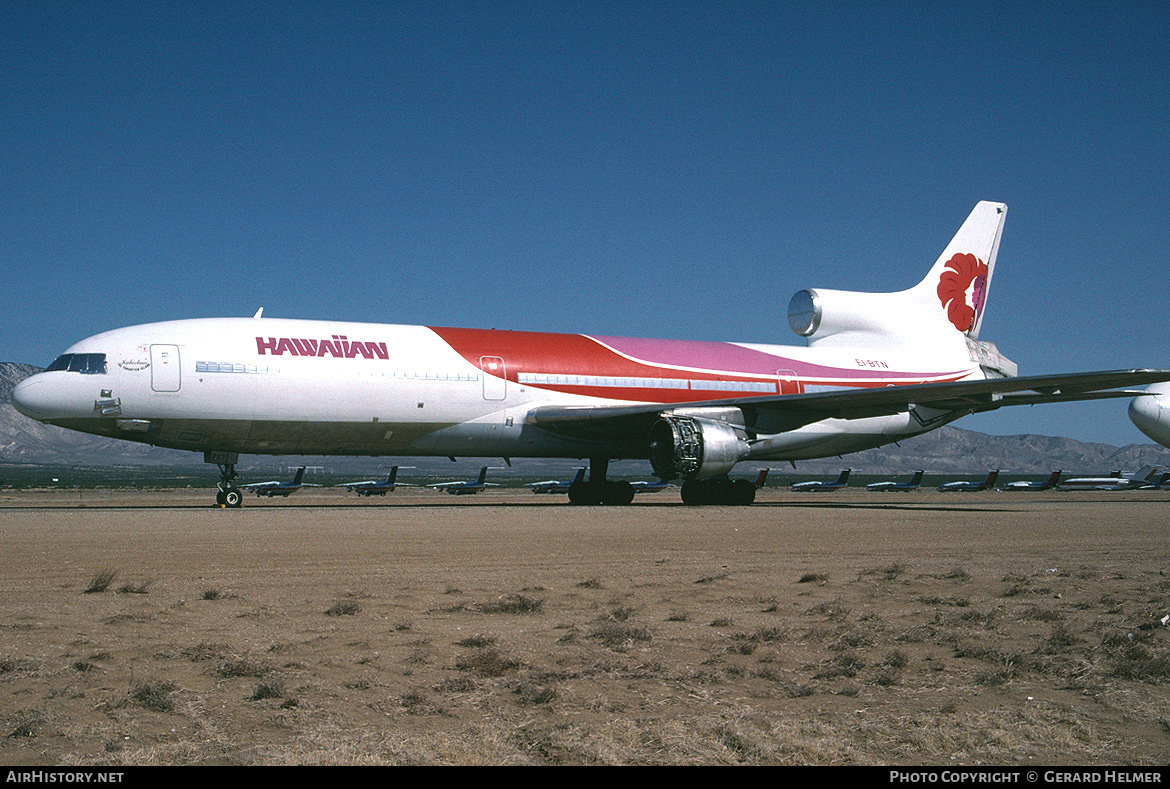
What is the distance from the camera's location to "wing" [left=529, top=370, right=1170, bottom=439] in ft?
80.2

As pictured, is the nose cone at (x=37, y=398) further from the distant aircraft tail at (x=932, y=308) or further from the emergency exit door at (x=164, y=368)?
the distant aircraft tail at (x=932, y=308)

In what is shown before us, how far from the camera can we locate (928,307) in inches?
1379

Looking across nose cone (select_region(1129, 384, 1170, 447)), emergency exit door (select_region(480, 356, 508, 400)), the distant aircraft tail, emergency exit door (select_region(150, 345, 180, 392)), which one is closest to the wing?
emergency exit door (select_region(480, 356, 508, 400))

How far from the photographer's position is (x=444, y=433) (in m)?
25.3

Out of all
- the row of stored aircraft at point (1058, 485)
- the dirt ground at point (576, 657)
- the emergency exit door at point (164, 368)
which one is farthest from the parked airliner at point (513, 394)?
the row of stored aircraft at point (1058, 485)

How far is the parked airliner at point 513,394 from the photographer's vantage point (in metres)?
22.3

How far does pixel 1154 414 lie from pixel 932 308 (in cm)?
1563

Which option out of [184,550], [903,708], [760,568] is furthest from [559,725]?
[184,550]

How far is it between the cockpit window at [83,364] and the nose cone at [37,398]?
0.46 m

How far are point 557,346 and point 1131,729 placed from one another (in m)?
22.9

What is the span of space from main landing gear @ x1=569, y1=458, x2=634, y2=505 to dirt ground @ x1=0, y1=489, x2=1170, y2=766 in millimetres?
15904

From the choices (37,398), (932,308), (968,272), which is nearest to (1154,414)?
(968,272)

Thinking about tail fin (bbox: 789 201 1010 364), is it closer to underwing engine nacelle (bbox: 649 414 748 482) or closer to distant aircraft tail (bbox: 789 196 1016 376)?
distant aircraft tail (bbox: 789 196 1016 376)

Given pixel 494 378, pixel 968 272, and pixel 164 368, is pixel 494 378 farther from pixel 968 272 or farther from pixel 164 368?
pixel 968 272
